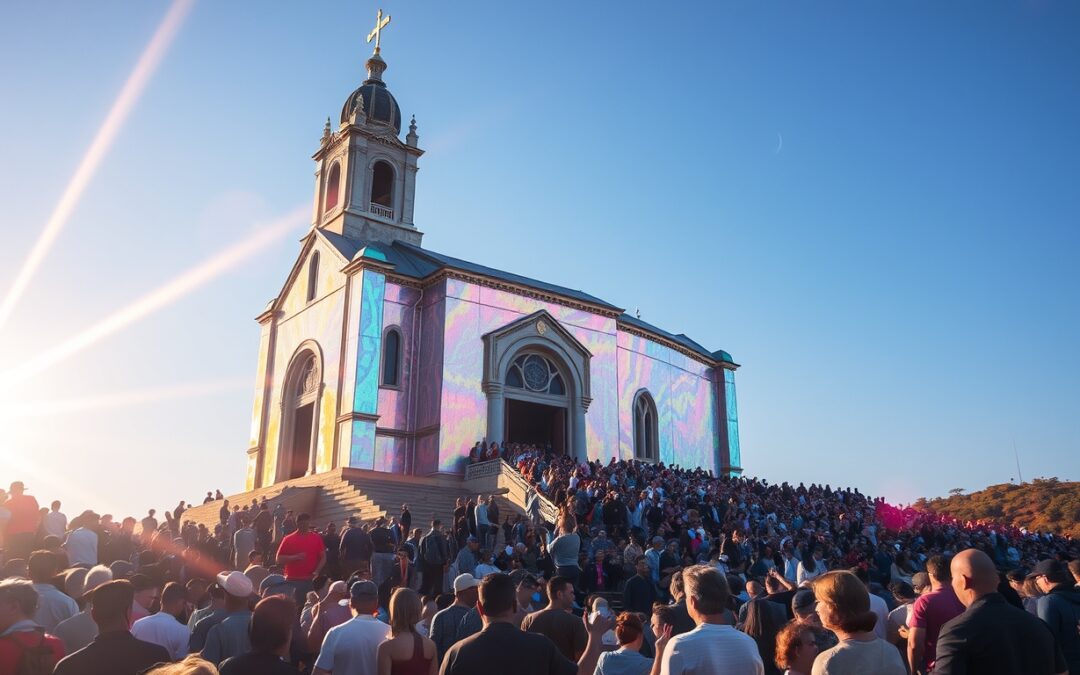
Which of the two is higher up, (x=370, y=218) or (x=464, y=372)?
(x=370, y=218)

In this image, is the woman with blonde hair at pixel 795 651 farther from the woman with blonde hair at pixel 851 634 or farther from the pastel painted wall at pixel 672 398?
the pastel painted wall at pixel 672 398

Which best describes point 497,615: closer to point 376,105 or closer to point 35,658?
point 35,658

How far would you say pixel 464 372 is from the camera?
3039 cm

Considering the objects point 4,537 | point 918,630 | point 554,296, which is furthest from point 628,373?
point 918,630

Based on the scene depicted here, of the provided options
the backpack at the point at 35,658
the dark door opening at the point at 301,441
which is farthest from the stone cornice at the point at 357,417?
the backpack at the point at 35,658

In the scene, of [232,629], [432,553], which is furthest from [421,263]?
[232,629]

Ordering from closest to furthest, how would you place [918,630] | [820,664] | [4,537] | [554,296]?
[820,664]
[918,630]
[4,537]
[554,296]

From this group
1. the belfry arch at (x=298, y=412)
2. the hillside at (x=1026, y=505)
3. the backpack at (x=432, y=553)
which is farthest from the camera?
the hillside at (x=1026, y=505)

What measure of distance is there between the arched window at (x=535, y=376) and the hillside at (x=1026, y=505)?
25674mm

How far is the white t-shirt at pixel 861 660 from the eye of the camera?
431cm

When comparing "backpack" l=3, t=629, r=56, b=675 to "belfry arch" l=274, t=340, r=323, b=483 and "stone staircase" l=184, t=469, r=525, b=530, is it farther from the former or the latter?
"belfry arch" l=274, t=340, r=323, b=483

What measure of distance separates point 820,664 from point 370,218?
3333 centimetres

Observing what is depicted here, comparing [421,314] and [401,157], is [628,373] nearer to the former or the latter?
[421,314]

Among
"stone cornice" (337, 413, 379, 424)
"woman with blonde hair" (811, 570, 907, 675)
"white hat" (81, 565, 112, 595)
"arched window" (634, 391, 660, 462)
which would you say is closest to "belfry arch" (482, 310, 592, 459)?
"stone cornice" (337, 413, 379, 424)
